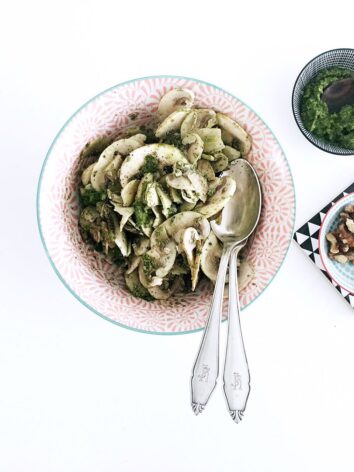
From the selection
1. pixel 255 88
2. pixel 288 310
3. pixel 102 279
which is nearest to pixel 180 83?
pixel 255 88

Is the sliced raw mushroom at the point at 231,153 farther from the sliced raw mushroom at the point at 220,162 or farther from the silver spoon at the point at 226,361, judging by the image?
the silver spoon at the point at 226,361

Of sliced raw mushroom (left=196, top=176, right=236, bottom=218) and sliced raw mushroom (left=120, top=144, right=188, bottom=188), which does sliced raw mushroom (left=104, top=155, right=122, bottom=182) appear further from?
sliced raw mushroom (left=196, top=176, right=236, bottom=218)

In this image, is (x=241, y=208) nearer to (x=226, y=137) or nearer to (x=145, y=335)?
(x=226, y=137)

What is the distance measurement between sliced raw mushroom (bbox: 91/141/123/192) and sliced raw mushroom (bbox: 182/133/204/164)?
0.41ft

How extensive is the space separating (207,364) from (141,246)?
24 cm

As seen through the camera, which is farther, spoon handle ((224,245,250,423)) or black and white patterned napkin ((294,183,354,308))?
black and white patterned napkin ((294,183,354,308))

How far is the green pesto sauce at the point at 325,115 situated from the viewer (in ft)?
3.38

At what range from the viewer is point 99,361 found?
1060mm

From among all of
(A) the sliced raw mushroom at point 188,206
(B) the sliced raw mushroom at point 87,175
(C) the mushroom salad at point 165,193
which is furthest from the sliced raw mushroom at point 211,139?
(B) the sliced raw mushroom at point 87,175

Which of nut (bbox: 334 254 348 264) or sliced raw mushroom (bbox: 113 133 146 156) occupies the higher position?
sliced raw mushroom (bbox: 113 133 146 156)

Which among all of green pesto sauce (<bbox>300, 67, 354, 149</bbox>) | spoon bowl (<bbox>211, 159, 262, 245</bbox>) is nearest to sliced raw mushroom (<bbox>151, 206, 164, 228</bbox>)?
spoon bowl (<bbox>211, 159, 262, 245</bbox>)

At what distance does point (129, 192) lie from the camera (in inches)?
32.9

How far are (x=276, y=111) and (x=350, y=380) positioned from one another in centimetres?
63

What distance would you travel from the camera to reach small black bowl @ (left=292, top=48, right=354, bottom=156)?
3.38 feet
